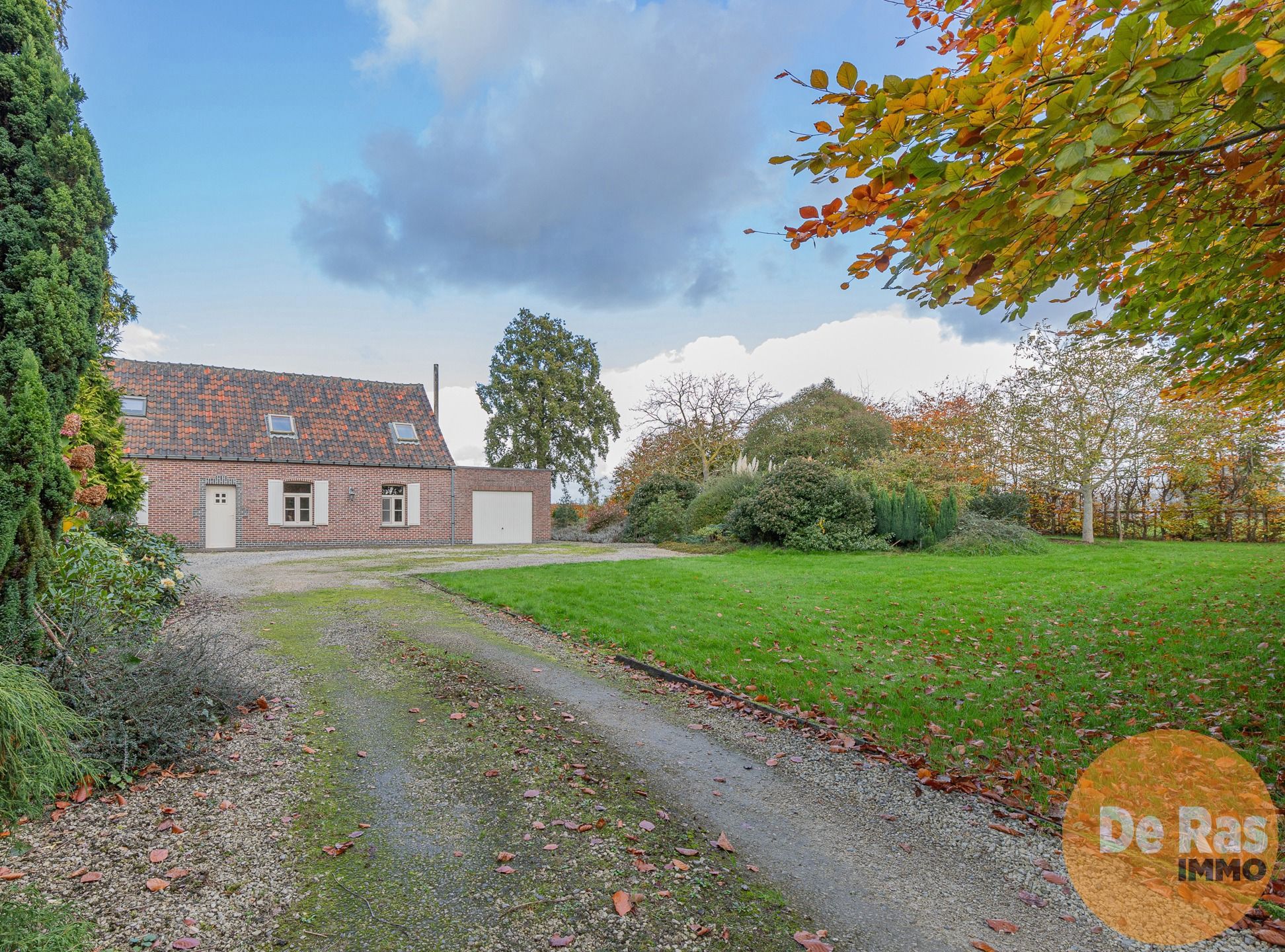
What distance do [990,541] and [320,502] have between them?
19.0 meters

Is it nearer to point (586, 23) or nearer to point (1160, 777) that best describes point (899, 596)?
point (1160, 777)

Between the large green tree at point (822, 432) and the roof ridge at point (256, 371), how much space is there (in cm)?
1319

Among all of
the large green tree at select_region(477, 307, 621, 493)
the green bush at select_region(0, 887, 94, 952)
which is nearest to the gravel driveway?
the green bush at select_region(0, 887, 94, 952)

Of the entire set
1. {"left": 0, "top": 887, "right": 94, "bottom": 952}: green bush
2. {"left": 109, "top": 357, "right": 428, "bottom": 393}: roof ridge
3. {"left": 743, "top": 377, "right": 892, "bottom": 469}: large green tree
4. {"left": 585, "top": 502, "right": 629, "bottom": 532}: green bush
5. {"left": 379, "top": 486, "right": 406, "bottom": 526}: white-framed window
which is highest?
{"left": 109, "top": 357, "right": 428, "bottom": 393}: roof ridge

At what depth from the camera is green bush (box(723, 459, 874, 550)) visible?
49.7ft

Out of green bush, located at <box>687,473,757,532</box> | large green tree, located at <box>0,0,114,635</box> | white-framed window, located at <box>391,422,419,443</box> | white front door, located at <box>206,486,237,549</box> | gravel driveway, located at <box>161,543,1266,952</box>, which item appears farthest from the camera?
white-framed window, located at <box>391,422,419,443</box>

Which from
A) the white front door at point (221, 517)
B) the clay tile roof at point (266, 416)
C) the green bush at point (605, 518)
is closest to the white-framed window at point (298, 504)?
the clay tile roof at point (266, 416)

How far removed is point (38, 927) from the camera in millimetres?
1979

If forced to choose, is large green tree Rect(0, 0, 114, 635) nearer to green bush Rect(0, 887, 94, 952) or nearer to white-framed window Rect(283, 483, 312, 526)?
green bush Rect(0, 887, 94, 952)

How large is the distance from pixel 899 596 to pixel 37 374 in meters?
9.06

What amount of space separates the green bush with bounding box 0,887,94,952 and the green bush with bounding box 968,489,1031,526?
19920 millimetres

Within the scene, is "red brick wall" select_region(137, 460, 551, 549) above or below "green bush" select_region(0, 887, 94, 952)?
above

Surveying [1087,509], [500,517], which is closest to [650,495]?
[500,517]

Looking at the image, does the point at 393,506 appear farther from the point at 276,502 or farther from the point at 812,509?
the point at 812,509
